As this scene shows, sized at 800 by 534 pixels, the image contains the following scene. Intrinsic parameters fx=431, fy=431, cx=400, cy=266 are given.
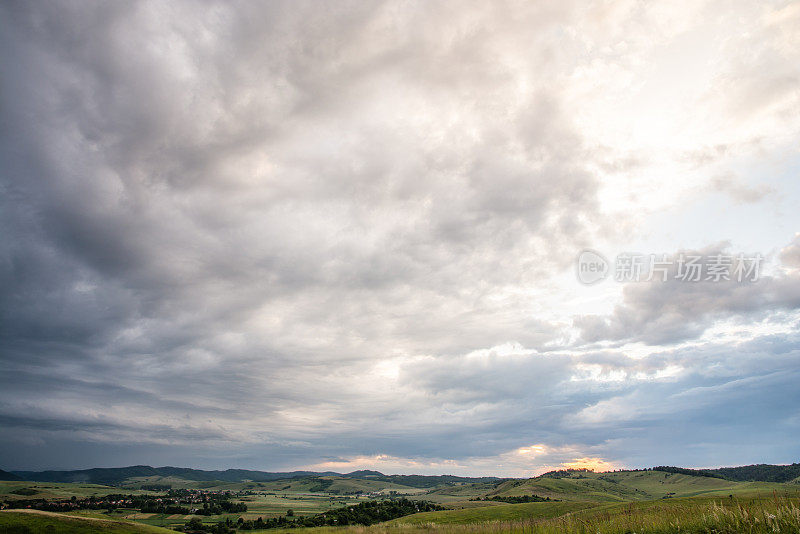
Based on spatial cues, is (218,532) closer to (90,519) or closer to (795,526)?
(90,519)

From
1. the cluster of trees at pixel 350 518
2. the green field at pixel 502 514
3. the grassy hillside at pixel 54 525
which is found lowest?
the cluster of trees at pixel 350 518

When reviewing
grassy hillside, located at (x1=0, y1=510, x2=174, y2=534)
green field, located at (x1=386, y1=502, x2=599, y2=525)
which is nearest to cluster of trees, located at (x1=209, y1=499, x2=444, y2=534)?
green field, located at (x1=386, y1=502, x2=599, y2=525)

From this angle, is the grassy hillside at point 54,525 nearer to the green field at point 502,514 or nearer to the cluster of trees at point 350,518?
the cluster of trees at point 350,518

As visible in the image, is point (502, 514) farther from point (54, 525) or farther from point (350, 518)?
point (54, 525)

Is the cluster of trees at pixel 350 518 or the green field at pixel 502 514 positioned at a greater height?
the green field at pixel 502 514

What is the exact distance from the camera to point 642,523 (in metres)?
17.4

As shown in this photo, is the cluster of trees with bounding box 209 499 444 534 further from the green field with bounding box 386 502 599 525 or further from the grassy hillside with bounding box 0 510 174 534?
the grassy hillside with bounding box 0 510 174 534

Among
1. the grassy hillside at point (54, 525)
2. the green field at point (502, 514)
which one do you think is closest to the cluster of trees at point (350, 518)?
the green field at point (502, 514)

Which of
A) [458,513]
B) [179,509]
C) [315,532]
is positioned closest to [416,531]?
[315,532]

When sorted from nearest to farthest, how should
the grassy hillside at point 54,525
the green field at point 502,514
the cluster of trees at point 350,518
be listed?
the grassy hillside at point 54,525 → the cluster of trees at point 350,518 → the green field at point 502,514

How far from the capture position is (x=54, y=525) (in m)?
32.5

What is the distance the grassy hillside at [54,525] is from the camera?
31219 mm

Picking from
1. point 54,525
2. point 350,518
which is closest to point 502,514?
point 350,518

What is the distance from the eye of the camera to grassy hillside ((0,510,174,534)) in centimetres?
3122
